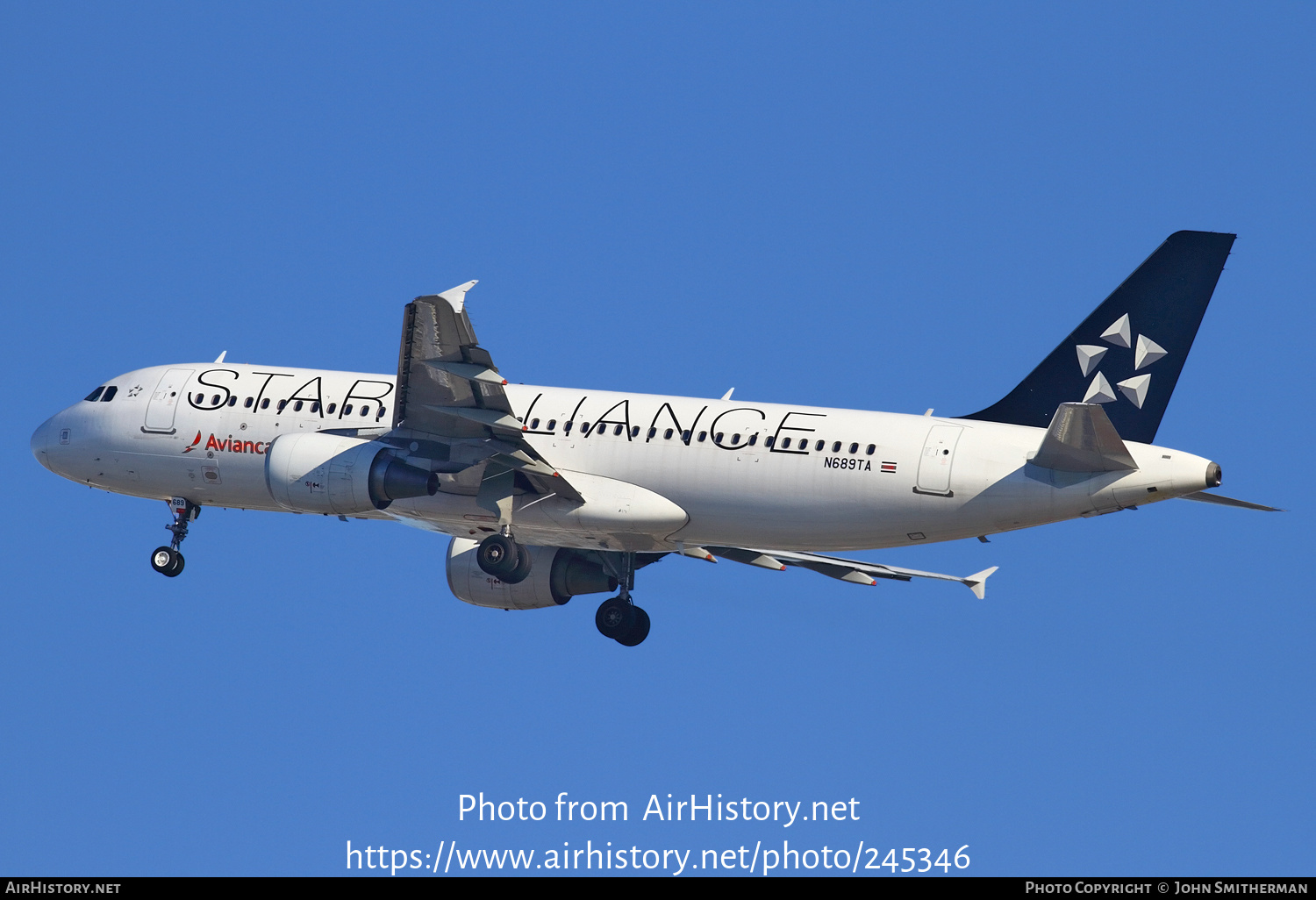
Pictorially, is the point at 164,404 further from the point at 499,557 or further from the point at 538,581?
the point at 538,581

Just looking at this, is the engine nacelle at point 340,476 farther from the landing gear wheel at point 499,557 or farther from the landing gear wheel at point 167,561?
the landing gear wheel at point 167,561

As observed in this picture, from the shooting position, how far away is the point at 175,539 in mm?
39531

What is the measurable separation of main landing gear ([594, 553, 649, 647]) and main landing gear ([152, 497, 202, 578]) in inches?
373

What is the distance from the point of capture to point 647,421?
36.1 meters

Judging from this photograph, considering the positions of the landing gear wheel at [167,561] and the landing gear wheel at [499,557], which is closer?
the landing gear wheel at [499,557]

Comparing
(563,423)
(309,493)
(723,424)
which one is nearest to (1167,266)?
(723,424)

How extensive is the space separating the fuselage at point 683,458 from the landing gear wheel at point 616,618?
2.60m

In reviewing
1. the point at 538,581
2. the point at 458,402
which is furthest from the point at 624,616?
the point at 458,402

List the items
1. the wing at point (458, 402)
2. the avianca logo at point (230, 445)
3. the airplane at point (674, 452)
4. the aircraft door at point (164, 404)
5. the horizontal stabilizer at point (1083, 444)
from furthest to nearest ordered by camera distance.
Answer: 1. the aircraft door at point (164, 404)
2. the avianca logo at point (230, 445)
3. the airplane at point (674, 452)
4. the wing at point (458, 402)
5. the horizontal stabilizer at point (1083, 444)

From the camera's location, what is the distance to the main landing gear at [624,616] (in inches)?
1554

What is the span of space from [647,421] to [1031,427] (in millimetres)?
7776

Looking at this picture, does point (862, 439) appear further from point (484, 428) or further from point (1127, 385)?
point (484, 428)

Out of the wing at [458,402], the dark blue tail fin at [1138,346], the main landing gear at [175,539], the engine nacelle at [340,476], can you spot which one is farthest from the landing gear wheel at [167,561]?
the dark blue tail fin at [1138,346]
